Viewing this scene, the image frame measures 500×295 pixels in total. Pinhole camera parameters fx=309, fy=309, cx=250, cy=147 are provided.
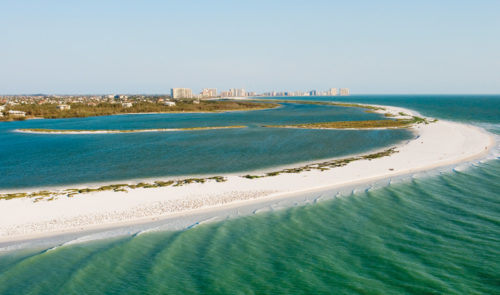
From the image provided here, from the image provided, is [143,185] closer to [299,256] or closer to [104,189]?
[104,189]

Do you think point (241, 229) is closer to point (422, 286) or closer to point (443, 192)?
point (422, 286)

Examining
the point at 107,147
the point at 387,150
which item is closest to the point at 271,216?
the point at 387,150

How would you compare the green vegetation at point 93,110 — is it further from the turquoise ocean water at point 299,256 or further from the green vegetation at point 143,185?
the turquoise ocean water at point 299,256

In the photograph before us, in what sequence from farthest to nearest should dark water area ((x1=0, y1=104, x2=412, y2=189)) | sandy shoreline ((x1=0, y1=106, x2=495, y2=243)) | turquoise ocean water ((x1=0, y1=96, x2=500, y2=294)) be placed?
dark water area ((x1=0, y1=104, x2=412, y2=189)) → sandy shoreline ((x1=0, y1=106, x2=495, y2=243)) → turquoise ocean water ((x1=0, y1=96, x2=500, y2=294))

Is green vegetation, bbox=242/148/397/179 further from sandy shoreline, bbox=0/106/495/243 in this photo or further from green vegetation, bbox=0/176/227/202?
green vegetation, bbox=0/176/227/202

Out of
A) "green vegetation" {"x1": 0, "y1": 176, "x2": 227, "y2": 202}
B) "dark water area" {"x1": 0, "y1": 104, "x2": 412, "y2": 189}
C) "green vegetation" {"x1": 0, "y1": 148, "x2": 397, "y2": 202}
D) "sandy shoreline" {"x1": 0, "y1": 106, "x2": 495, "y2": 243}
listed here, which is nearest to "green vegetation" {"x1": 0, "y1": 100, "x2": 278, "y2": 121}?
"dark water area" {"x1": 0, "y1": 104, "x2": 412, "y2": 189}
